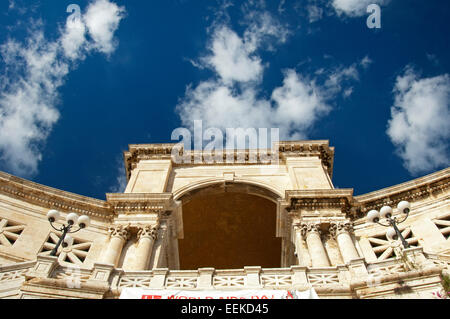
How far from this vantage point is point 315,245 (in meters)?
17.7

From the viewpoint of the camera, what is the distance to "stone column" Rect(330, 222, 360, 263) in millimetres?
17148

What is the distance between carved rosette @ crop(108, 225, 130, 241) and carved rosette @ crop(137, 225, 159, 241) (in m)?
0.64

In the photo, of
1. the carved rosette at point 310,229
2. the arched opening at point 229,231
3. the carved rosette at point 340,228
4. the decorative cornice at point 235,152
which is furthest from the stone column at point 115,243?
the carved rosette at point 340,228

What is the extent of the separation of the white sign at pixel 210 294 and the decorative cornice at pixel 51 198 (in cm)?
1025

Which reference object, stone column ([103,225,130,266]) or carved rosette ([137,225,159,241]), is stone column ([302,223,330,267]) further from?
stone column ([103,225,130,266])

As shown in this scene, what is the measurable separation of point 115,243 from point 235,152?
1083 cm

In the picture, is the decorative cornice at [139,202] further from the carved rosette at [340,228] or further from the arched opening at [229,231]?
the carved rosette at [340,228]

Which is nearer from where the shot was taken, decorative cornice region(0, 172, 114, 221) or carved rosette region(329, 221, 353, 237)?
carved rosette region(329, 221, 353, 237)

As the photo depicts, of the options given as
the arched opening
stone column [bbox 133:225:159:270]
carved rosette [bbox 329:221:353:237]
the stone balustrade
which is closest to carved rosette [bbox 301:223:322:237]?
carved rosette [bbox 329:221:353:237]

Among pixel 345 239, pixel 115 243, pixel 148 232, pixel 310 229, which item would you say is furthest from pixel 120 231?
pixel 345 239

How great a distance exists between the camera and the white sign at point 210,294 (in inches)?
432
